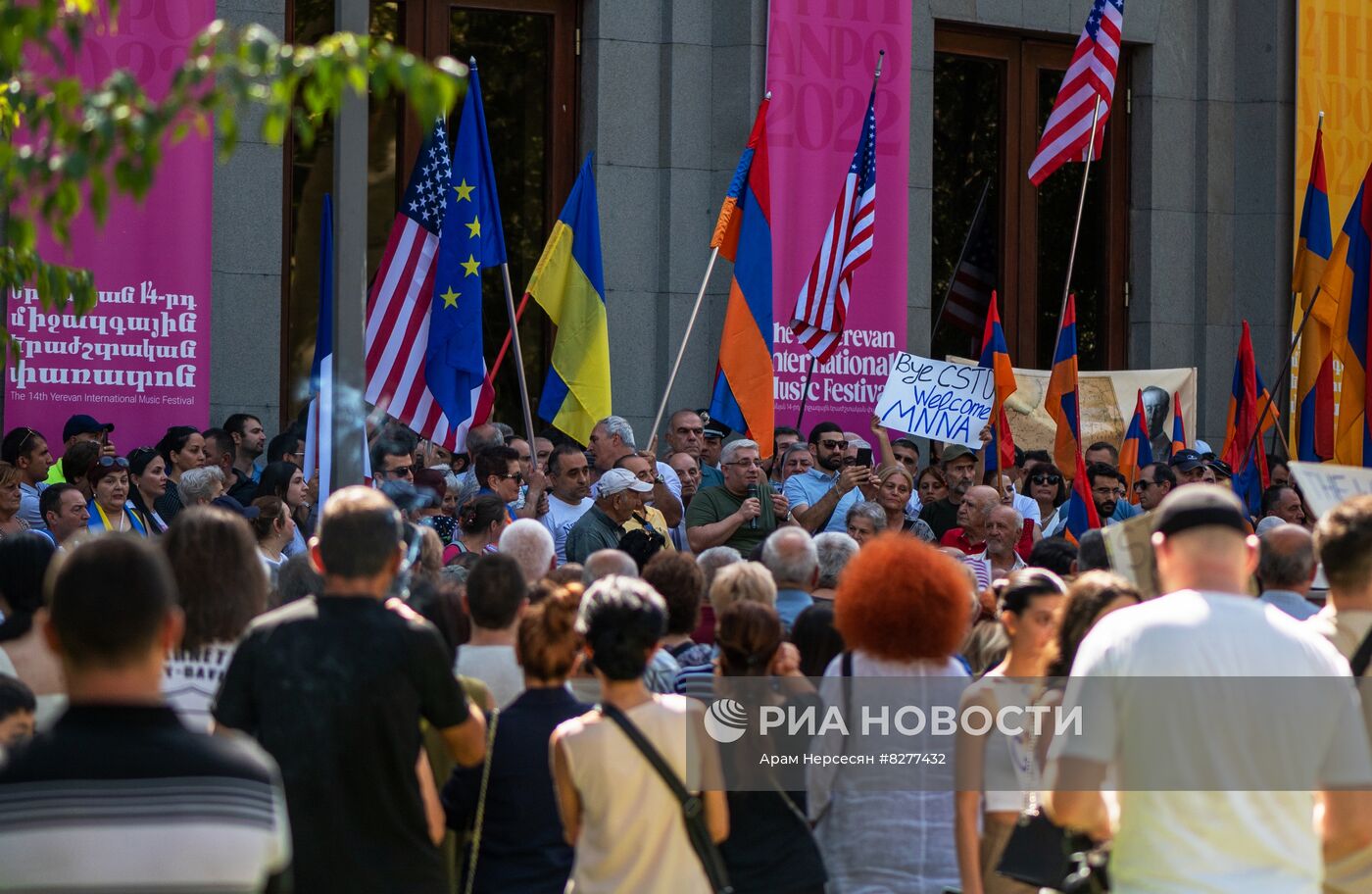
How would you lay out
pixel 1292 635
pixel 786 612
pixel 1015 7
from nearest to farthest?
1. pixel 1292 635
2. pixel 786 612
3. pixel 1015 7

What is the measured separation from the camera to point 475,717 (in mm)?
5309

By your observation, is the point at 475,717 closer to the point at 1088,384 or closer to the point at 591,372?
the point at 591,372

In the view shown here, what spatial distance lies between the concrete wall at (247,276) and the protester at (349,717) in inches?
392

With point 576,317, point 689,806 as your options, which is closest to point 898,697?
point 689,806

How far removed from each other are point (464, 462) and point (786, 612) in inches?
241

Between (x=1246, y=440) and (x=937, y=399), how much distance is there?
Result: 287 cm

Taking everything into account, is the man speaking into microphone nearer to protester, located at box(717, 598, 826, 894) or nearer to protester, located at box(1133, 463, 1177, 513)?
protester, located at box(1133, 463, 1177, 513)

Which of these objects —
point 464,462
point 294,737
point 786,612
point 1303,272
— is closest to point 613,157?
point 464,462

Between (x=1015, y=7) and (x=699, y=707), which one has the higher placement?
(x=1015, y=7)

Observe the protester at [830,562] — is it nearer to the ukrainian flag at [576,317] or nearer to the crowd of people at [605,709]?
the crowd of people at [605,709]

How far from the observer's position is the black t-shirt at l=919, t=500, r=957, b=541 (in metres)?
13.4

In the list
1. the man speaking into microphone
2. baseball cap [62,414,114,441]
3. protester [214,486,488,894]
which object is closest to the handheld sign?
the man speaking into microphone

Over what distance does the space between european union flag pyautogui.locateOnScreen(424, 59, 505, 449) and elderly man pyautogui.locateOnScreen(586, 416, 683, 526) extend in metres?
0.78

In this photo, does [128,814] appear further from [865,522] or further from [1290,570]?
[865,522]
